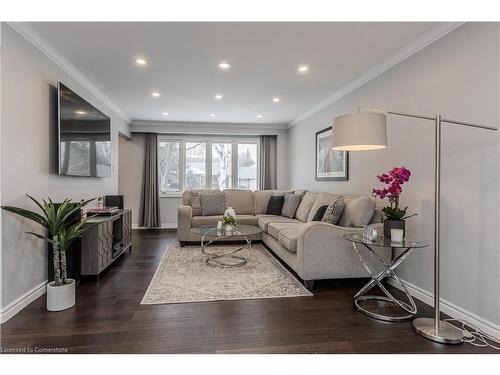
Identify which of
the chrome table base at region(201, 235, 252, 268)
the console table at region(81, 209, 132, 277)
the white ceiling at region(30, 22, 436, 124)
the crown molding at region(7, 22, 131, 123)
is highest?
the white ceiling at region(30, 22, 436, 124)

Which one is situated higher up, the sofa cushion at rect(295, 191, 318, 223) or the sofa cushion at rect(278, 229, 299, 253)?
the sofa cushion at rect(295, 191, 318, 223)

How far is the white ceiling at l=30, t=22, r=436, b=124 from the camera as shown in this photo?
2.52 meters

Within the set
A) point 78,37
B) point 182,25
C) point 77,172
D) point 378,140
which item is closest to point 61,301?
point 77,172

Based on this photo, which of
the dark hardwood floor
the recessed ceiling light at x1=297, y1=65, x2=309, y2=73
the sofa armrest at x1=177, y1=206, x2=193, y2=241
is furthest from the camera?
the sofa armrest at x1=177, y1=206, x2=193, y2=241

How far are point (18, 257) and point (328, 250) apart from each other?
9.10 ft

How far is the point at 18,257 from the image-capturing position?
245 cm

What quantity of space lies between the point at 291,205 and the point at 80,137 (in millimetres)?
3363

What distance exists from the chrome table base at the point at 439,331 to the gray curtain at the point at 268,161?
496cm

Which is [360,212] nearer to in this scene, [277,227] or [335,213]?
[335,213]

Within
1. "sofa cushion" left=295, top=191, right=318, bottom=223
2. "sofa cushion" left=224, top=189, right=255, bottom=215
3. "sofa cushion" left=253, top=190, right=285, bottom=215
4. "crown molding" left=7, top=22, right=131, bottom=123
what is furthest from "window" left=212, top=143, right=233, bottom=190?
"crown molding" left=7, top=22, right=131, bottom=123

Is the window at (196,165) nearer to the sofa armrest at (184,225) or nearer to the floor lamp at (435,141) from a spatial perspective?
the sofa armrest at (184,225)

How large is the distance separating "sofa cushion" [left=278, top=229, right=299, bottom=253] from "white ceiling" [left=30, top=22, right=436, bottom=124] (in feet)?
6.33

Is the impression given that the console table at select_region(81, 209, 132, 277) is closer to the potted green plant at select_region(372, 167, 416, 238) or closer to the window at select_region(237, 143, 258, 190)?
the potted green plant at select_region(372, 167, 416, 238)

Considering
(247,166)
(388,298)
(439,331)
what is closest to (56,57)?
(388,298)
